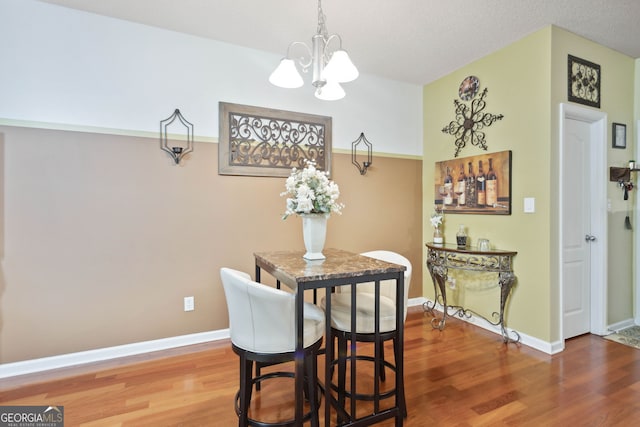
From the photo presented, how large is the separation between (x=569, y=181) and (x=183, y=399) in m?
3.56

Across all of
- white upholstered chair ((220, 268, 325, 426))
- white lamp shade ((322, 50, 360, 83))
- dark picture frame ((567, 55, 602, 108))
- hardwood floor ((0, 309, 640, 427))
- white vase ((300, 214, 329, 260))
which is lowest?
hardwood floor ((0, 309, 640, 427))

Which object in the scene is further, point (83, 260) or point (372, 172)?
point (372, 172)

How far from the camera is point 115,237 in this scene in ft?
8.53

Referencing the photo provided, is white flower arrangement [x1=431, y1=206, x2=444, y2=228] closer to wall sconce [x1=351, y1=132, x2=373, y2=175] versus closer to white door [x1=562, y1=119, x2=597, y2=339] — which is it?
wall sconce [x1=351, y1=132, x2=373, y2=175]

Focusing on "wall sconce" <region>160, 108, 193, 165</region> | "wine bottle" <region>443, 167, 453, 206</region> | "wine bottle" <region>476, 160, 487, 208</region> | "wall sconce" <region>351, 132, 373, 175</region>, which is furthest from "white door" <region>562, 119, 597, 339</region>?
"wall sconce" <region>160, 108, 193, 165</region>

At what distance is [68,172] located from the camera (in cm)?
246

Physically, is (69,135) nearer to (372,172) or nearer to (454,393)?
(372,172)

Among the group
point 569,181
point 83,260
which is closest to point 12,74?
point 83,260

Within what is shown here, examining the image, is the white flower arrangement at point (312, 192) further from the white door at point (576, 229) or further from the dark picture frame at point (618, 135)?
the dark picture frame at point (618, 135)

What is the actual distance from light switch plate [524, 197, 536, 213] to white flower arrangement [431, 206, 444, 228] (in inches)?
34.5

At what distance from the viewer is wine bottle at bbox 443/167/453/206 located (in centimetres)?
358

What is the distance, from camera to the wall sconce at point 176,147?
2.73 metres

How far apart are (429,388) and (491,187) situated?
6.50ft

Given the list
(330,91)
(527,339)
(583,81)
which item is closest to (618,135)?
(583,81)
